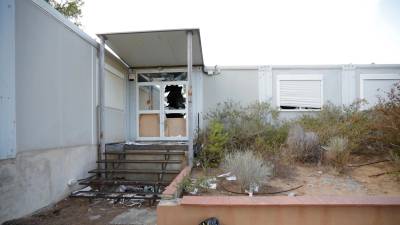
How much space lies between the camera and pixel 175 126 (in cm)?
873

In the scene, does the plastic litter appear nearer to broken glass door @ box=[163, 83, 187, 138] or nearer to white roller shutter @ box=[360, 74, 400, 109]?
broken glass door @ box=[163, 83, 187, 138]

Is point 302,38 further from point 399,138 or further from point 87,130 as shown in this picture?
point 87,130

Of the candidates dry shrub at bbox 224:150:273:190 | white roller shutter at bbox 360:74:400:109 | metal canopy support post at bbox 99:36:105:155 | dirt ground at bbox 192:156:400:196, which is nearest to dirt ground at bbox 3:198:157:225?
dirt ground at bbox 192:156:400:196

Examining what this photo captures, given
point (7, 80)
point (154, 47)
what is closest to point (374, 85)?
point (154, 47)

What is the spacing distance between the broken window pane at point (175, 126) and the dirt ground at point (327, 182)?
328cm

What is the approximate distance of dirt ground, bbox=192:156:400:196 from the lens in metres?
4.16

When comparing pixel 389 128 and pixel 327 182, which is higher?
pixel 389 128

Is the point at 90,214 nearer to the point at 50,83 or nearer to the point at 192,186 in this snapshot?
the point at 192,186

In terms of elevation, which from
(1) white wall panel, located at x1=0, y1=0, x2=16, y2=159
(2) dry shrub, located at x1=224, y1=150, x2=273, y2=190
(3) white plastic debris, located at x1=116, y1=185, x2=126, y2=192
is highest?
(1) white wall panel, located at x1=0, y1=0, x2=16, y2=159

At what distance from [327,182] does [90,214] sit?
413 cm

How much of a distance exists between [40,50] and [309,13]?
8.86 m

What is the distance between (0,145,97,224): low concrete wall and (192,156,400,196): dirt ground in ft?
8.17

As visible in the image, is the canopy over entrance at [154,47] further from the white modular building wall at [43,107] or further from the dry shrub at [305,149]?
the dry shrub at [305,149]

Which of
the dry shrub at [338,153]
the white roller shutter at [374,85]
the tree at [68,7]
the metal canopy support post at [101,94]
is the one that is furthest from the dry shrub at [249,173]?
the tree at [68,7]
